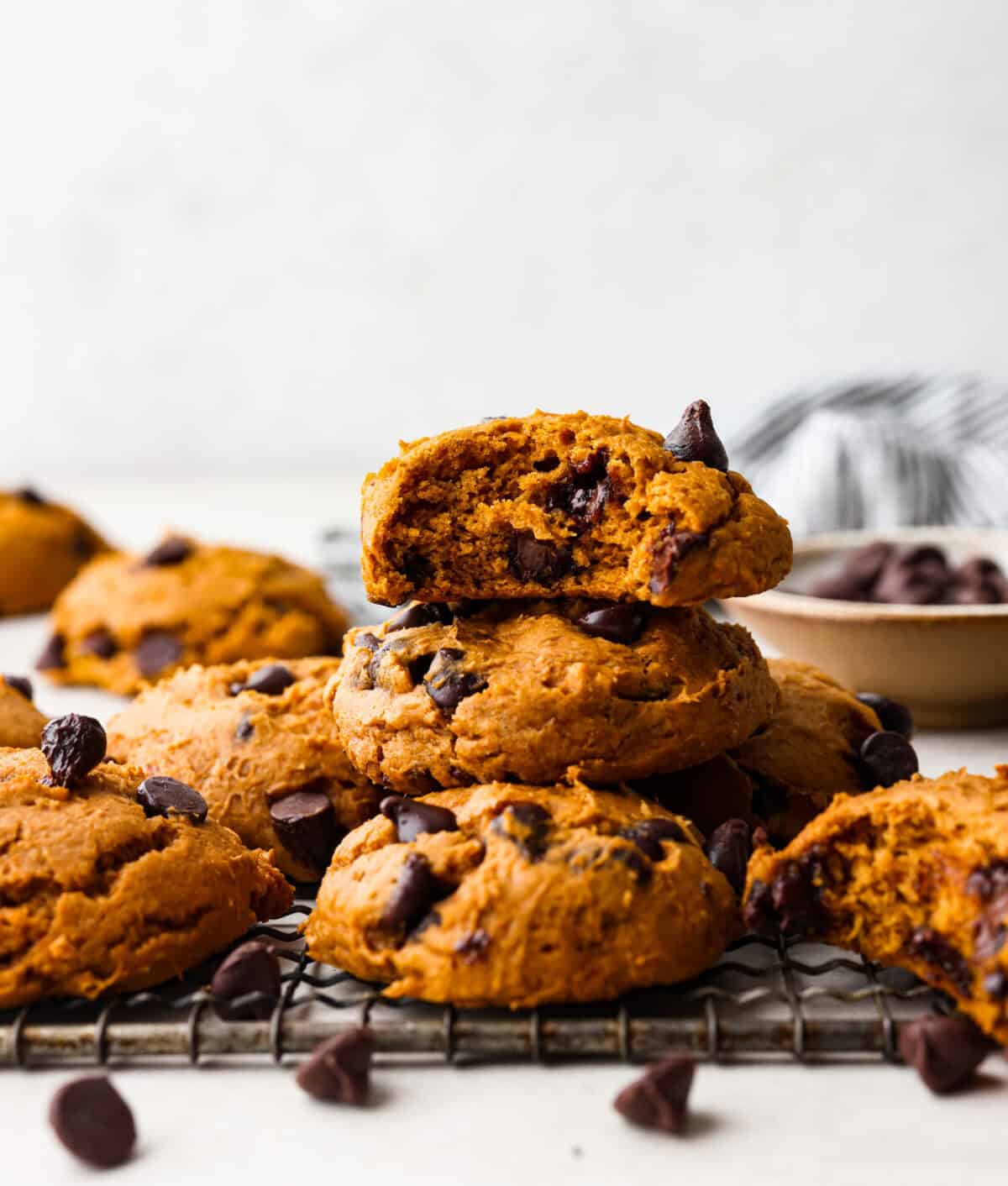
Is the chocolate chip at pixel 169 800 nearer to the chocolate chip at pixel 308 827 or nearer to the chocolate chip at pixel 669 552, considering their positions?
the chocolate chip at pixel 308 827

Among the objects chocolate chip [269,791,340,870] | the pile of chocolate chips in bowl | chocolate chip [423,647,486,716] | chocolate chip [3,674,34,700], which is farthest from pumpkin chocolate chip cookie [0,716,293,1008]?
the pile of chocolate chips in bowl

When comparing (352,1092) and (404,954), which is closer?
(352,1092)

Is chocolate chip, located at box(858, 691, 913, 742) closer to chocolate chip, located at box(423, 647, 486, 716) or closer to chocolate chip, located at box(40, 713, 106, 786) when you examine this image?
chocolate chip, located at box(423, 647, 486, 716)

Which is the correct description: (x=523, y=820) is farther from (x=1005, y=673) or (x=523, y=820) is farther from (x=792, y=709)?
(x=1005, y=673)

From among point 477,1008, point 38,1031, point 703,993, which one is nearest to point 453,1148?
point 477,1008

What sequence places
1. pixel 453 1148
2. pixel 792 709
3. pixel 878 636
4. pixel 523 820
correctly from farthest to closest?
pixel 878 636 → pixel 792 709 → pixel 523 820 → pixel 453 1148

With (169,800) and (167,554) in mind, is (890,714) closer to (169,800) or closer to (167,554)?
(169,800)

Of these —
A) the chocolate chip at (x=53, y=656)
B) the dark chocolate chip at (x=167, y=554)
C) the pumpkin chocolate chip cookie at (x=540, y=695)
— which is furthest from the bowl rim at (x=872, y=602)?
the chocolate chip at (x=53, y=656)
